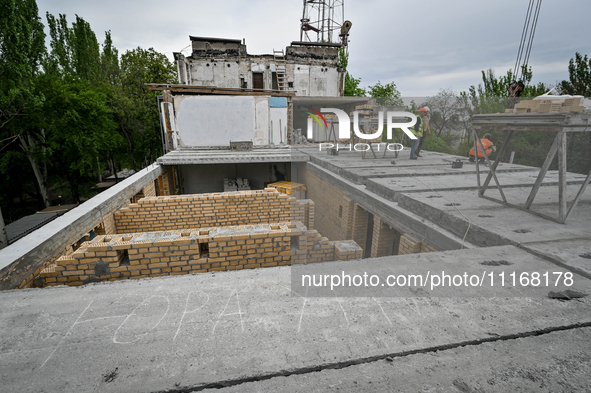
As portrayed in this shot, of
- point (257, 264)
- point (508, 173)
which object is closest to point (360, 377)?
point (257, 264)

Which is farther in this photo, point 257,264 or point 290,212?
point 290,212

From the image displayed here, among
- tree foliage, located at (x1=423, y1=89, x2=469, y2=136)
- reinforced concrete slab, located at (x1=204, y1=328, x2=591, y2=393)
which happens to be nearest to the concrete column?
reinforced concrete slab, located at (x1=204, y1=328, x2=591, y2=393)

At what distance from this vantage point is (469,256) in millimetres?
3342

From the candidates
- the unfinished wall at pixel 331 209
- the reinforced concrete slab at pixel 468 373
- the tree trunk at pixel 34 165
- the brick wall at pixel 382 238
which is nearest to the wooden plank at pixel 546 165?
the brick wall at pixel 382 238

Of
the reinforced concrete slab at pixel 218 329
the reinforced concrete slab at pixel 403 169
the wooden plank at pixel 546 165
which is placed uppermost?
the wooden plank at pixel 546 165

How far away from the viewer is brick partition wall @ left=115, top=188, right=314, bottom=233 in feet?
20.7

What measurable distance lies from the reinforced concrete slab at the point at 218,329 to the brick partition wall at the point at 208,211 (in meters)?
3.66

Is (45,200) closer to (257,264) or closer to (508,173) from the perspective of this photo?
(257,264)

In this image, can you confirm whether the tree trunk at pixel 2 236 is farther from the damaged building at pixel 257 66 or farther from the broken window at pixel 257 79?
the broken window at pixel 257 79

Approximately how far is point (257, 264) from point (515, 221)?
3.92 m

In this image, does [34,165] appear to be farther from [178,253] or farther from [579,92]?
[579,92]

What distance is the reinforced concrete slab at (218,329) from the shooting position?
5.93 ft

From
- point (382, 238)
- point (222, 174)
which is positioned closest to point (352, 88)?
point (222, 174)

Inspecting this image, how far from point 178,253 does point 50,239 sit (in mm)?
1784
